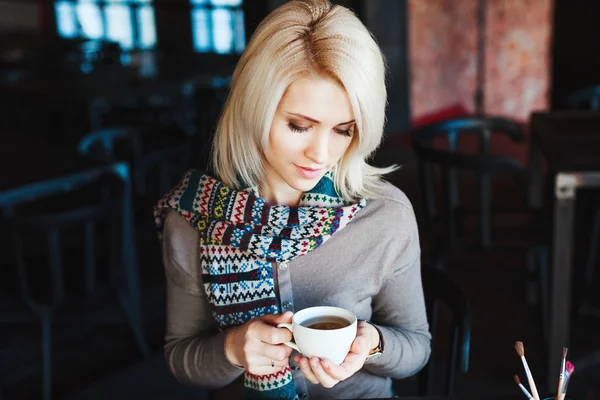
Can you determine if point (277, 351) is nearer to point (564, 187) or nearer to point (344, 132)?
point (344, 132)

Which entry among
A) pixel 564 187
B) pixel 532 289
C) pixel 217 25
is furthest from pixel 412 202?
pixel 217 25

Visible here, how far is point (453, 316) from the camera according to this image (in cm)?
139

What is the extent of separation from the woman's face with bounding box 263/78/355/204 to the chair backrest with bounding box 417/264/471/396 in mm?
412

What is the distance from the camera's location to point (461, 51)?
6.21 m

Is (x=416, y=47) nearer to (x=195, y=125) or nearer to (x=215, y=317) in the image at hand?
(x=195, y=125)

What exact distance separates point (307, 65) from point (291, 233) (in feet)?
1.01

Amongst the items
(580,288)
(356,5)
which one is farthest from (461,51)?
(580,288)

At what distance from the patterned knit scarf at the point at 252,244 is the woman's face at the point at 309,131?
0.08 m

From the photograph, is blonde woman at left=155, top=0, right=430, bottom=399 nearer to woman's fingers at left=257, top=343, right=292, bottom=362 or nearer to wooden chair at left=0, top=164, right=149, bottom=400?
woman's fingers at left=257, top=343, right=292, bottom=362

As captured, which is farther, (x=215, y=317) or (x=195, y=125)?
(x=195, y=125)

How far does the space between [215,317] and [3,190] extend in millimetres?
1397

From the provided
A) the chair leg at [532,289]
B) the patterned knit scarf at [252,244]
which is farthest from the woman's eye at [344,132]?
the chair leg at [532,289]

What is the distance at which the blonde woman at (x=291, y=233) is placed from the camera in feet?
3.65

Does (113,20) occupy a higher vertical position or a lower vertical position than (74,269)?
higher
